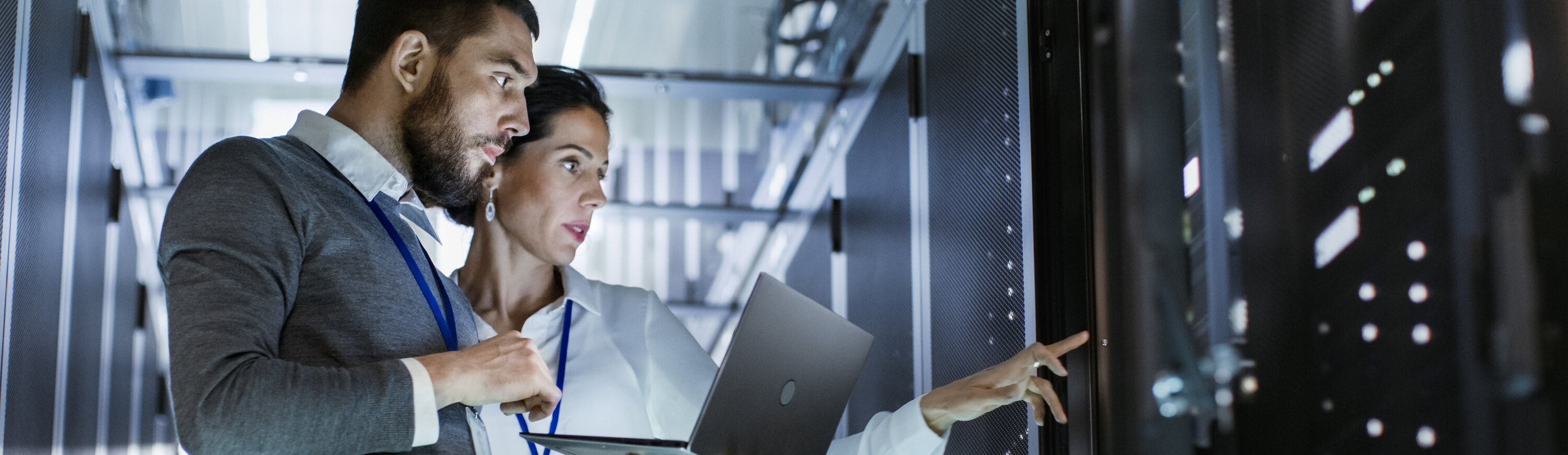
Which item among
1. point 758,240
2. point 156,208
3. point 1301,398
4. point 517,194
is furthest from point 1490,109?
point 156,208

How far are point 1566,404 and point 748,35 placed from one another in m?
2.45

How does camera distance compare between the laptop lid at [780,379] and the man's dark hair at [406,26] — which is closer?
the laptop lid at [780,379]

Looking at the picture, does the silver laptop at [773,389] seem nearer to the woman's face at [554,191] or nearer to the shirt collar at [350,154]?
the shirt collar at [350,154]

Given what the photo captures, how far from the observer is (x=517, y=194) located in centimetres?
237

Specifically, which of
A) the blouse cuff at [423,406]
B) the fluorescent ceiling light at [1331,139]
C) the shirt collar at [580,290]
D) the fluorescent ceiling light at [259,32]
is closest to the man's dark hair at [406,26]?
the blouse cuff at [423,406]

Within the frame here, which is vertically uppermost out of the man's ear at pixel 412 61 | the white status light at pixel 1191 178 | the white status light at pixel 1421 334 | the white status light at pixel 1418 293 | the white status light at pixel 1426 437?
the man's ear at pixel 412 61

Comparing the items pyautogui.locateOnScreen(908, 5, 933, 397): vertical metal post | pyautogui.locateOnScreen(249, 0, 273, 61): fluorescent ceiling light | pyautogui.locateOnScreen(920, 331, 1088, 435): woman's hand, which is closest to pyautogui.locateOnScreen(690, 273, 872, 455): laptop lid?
pyautogui.locateOnScreen(920, 331, 1088, 435): woman's hand

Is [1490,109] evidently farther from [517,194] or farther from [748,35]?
[748,35]

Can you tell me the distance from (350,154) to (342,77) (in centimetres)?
181

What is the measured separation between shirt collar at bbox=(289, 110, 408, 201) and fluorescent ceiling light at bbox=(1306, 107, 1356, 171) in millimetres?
1085

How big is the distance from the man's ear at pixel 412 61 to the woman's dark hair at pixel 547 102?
700 millimetres

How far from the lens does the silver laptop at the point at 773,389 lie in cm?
140

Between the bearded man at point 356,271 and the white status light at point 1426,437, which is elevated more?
the bearded man at point 356,271

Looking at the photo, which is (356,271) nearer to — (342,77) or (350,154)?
(350,154)
